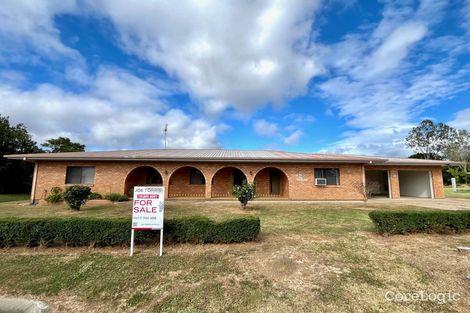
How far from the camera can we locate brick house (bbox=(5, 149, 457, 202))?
13578 millimetres

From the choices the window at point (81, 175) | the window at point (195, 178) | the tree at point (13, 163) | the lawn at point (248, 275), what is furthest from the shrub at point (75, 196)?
the tree at point (13, 163)

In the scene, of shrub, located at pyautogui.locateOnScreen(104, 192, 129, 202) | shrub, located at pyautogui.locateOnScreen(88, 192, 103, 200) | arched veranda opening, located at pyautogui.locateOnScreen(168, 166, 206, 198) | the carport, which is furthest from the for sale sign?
the carport

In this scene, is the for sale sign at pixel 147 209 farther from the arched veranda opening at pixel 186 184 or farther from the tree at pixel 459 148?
the tree at pixel 459 148

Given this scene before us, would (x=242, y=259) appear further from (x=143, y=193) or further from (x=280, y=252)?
(x=143, y=193)

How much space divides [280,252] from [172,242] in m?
2.66

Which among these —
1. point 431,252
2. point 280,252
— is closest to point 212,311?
point 280,252

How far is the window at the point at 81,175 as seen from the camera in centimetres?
1391

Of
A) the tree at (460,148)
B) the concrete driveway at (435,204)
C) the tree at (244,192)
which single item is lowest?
the concrete driveway at (435,204)

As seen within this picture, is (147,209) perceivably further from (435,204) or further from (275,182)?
(435,204)

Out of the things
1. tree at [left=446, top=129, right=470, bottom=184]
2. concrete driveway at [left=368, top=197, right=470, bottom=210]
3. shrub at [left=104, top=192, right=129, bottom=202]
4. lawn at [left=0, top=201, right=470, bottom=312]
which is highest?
tree at [left=446, top=129, right=470, bottom=184]

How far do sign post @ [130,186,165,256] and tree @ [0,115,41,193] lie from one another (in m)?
29.7

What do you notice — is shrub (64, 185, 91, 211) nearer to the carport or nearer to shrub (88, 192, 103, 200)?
shrub (88, 192, 103, 200)

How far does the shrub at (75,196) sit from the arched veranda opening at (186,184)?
5.73 m

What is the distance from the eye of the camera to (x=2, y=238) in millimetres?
5180
